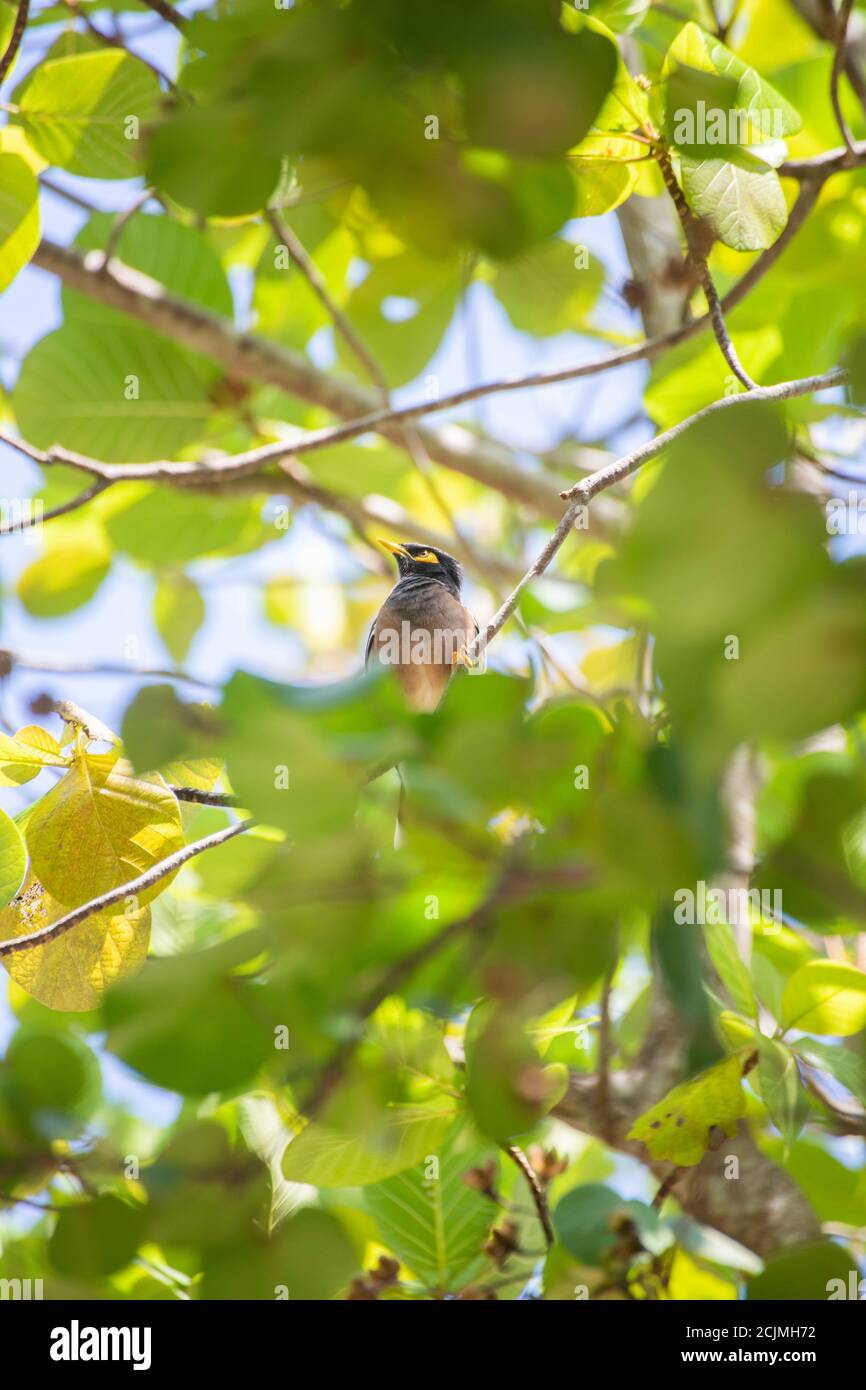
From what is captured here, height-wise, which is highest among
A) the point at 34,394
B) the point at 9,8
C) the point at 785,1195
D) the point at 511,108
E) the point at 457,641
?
the point at 9,8

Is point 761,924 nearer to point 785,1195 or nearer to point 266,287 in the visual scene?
point 785,1195

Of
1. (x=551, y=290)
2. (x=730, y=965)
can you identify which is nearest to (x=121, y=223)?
(x=551, y=290)

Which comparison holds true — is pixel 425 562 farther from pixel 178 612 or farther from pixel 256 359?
pixel 256 359

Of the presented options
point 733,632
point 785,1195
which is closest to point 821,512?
point 733,632

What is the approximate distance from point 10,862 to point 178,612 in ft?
10.5

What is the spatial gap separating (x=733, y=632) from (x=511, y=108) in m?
0.27

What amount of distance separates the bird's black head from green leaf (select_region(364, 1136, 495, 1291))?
288 centimetres

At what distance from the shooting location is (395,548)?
4605 mm

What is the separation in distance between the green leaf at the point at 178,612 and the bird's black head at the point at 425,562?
0.89 m

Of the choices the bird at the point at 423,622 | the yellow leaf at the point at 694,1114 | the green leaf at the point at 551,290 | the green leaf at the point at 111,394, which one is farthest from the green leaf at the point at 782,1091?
the green leaf at the point at 111,394

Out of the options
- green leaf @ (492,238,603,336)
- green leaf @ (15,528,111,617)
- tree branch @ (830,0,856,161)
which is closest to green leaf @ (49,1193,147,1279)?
tree branch @ (830,0,856,161)

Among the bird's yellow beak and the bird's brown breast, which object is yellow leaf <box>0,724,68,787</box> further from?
the bird's yellow beak

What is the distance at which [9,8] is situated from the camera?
2.72 metres

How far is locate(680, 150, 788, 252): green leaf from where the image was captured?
1631 millimetres
